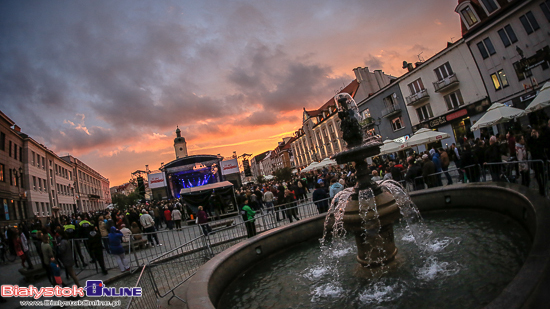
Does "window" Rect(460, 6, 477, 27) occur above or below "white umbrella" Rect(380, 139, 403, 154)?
above

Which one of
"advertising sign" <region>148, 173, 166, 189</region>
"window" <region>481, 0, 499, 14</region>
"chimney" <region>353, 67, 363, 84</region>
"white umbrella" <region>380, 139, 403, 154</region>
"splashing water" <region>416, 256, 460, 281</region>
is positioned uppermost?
"chimney" <region>353, 67, 363, 84</region>

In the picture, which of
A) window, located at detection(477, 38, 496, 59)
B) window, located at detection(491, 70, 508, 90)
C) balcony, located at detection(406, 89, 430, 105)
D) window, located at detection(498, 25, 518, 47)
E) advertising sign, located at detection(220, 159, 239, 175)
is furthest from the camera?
advertising sign, located at detection(220, 159, 239, 175)

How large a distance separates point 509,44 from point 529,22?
1.91 metres

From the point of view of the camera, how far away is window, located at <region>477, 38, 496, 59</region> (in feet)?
79.7

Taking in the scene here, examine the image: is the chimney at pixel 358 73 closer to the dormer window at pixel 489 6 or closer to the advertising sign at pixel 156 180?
the dormer window at pixel 489 6

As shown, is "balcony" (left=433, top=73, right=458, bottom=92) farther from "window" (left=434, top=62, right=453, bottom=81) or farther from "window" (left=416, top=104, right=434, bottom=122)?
"window" (left=416, top=104, right=434, bottom=122)

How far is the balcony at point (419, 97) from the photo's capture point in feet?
101

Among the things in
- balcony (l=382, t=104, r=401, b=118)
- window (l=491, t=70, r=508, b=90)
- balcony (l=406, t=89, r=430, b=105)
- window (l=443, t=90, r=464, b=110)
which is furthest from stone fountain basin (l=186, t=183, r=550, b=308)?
balcony (l=382, t=104, r=401, b=118)

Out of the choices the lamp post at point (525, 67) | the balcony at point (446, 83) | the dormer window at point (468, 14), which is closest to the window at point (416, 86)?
the balcony at point (446, 83)

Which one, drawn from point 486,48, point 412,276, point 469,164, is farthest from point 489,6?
point 412,276

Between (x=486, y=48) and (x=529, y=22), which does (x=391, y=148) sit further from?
(x=529, y=22)

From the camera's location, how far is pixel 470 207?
25.9ft

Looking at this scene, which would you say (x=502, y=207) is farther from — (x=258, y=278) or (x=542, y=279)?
(x=258, y=278)

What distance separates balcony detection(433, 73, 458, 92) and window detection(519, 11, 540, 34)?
6.49m
